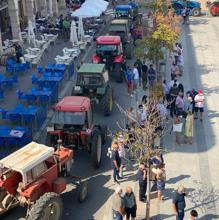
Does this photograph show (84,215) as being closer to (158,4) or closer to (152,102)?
(152,102)

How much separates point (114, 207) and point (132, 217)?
688mm

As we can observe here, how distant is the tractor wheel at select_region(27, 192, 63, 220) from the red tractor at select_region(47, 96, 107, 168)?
296 centimetres

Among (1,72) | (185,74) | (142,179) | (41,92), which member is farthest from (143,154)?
(1,72)

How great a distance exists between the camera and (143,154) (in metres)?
11.7

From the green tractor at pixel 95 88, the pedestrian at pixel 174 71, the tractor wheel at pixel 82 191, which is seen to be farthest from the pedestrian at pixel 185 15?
the tractor wheel at pixel 82 191

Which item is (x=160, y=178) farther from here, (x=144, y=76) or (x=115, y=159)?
(x=144, y=76)

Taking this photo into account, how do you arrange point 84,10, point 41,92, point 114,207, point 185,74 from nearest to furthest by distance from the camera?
1. point 114,207
2. point 41,92
3. point 185,74
4. point 84,10

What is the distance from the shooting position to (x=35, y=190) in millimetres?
11156

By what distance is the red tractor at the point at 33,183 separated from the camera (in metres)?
10.9

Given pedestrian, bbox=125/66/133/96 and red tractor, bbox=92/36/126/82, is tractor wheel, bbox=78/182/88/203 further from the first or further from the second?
red tractor, bbox=92/36/126/82

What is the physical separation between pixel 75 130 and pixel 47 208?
3.76 metres

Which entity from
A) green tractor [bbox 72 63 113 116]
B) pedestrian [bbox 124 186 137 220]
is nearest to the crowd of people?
pedestrian [bbox 124 186 137 220]

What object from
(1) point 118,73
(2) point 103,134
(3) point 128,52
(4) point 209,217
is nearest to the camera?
(4) point 209,217

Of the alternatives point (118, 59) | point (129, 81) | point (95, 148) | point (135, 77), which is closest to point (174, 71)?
point (135, 77)
